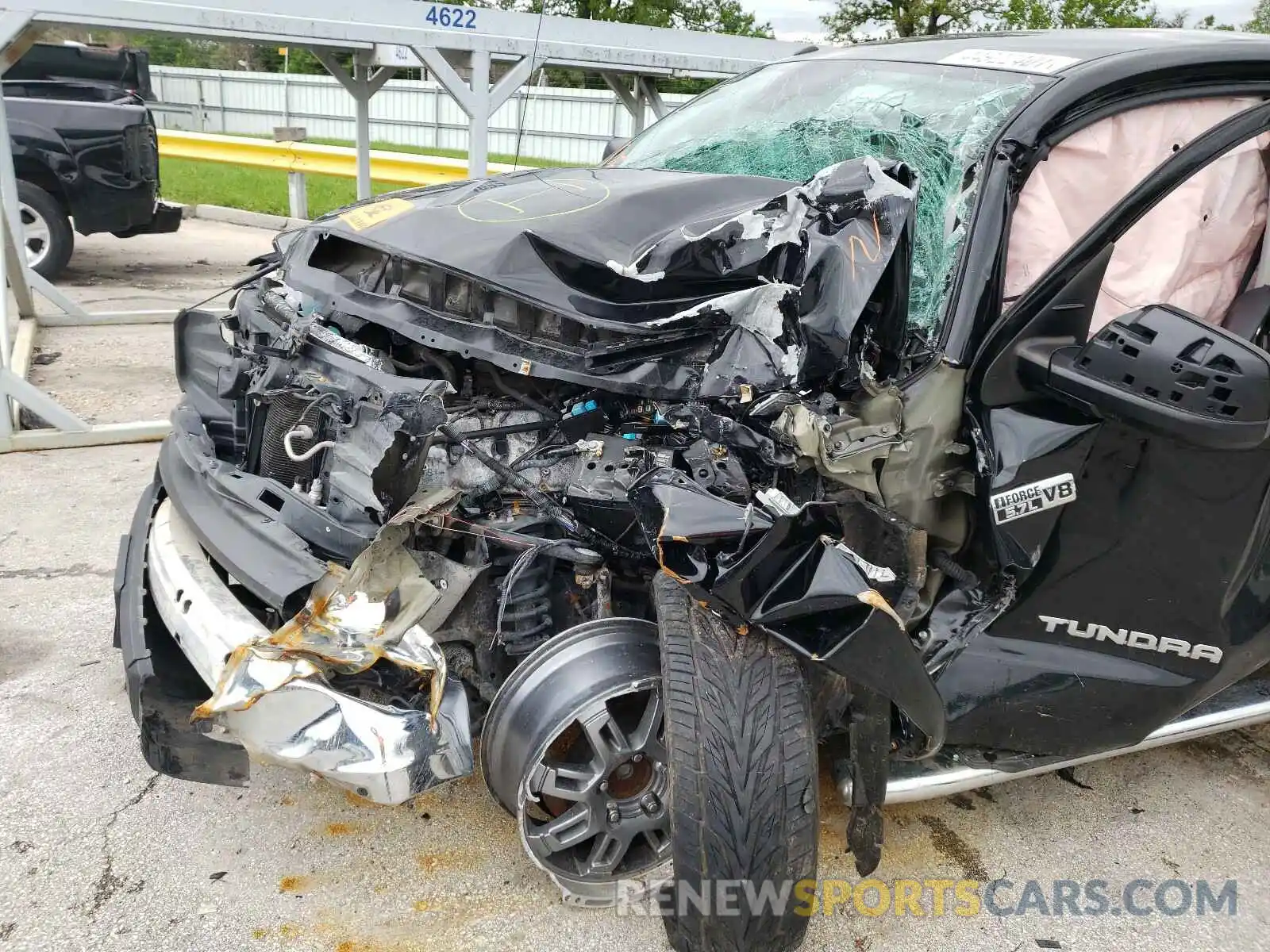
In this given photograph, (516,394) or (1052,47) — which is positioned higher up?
(1052,47)

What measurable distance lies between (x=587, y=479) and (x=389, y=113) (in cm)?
2160

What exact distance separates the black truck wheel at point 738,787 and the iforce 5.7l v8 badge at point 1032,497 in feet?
1.90

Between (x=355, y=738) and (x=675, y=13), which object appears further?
(x=675, y=13)

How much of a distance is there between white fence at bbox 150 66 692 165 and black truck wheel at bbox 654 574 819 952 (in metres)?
14.8

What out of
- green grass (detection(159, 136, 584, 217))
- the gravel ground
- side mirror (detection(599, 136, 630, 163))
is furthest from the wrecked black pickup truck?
green grass (detection(159, 136, 584, 217))

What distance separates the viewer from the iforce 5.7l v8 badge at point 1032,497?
2135mm

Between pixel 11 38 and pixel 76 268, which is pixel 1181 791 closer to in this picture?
pixel 11 38

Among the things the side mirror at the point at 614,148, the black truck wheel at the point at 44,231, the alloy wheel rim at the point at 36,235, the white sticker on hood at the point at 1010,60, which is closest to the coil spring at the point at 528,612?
the white sticker on hood at the point at 1010,60

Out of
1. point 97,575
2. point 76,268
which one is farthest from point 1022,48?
point 76,268

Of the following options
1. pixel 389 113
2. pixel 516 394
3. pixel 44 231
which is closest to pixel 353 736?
pixel 516 394

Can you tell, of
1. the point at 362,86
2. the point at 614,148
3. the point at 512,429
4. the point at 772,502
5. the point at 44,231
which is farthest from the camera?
the point at 44,231

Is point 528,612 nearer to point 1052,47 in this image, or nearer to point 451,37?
point 1052,47

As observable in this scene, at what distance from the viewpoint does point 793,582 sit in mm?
1939

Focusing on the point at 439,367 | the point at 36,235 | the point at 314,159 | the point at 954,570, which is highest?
the point at 439,367
